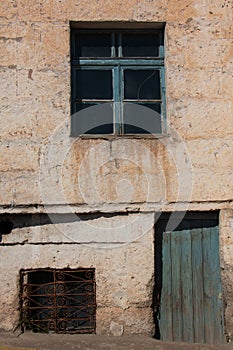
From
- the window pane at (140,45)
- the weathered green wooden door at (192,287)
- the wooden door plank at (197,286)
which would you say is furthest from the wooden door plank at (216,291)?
the window pane at (140,45)

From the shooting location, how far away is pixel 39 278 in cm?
643

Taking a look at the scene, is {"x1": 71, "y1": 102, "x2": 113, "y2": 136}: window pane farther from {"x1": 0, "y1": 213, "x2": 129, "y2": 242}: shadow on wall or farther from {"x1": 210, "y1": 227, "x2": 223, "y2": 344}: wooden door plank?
{"x1": 210, "y1": 227, "x2": 223, "y2": 344}: wooden door plank

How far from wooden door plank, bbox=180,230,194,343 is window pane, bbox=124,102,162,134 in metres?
1.21

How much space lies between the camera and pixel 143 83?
21.7ft

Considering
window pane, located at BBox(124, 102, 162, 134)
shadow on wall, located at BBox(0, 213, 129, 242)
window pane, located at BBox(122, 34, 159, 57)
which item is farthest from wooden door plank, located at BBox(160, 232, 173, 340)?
window pane, located at BBox(122, 34, 159, 57)

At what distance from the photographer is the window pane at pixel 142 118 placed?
21.4ft

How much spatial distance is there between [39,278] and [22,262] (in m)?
0.29

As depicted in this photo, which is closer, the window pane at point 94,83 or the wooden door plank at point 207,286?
the wooden door plank at point 207,286

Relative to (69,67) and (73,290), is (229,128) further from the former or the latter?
(73,290)

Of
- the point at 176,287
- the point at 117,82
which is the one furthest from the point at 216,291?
the point at 117,82

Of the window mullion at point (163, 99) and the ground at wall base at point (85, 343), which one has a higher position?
the window mullion at point (163, 99)

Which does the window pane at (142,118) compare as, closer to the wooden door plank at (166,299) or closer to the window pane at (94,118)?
the window pane at (94,118)

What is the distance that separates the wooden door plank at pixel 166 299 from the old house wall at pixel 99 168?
23cm

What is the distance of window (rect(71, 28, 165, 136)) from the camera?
6520 mm
